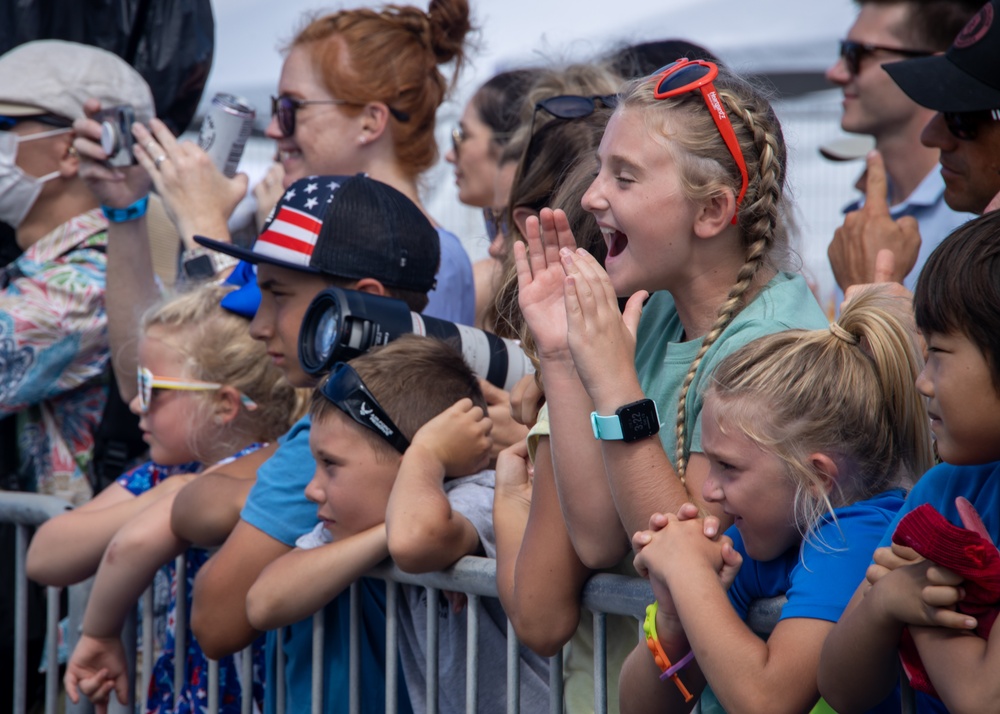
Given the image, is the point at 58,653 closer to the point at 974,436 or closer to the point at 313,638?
the point at 313,638

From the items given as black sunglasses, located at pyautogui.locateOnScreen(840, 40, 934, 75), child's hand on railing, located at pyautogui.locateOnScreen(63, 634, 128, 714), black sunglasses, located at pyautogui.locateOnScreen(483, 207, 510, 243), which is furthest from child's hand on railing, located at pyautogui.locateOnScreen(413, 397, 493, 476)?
black sunglasses, located at pyautogui.locateOnScreen(840, 40, 934, 75)

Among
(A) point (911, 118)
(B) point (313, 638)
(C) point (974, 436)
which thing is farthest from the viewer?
(A) point (911, 118)

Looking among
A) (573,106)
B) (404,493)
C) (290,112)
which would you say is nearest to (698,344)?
(404,493)

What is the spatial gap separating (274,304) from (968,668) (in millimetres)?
2093

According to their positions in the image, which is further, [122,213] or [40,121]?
[40,121]

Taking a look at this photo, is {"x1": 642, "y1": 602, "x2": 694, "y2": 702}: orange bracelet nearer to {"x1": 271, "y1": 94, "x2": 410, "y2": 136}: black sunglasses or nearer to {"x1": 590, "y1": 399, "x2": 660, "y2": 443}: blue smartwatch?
{"x1": 590, "y1": 399, "x2": 660, "y2": 443}: blue smartwatch

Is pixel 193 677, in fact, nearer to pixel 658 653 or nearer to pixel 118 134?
pixel 658 653

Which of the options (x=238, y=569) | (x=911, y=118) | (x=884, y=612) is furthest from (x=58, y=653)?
(x=911, y=118)

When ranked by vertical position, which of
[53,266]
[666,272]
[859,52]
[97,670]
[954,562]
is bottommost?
[97,670]

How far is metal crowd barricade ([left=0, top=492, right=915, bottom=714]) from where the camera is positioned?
2.07 meters

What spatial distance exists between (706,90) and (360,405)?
1.02 metres

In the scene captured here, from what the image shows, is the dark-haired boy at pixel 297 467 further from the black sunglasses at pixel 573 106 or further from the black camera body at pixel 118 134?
the black camera body at pixel 118 134

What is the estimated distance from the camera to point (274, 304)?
10.3 feet

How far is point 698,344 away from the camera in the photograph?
2135 mm
